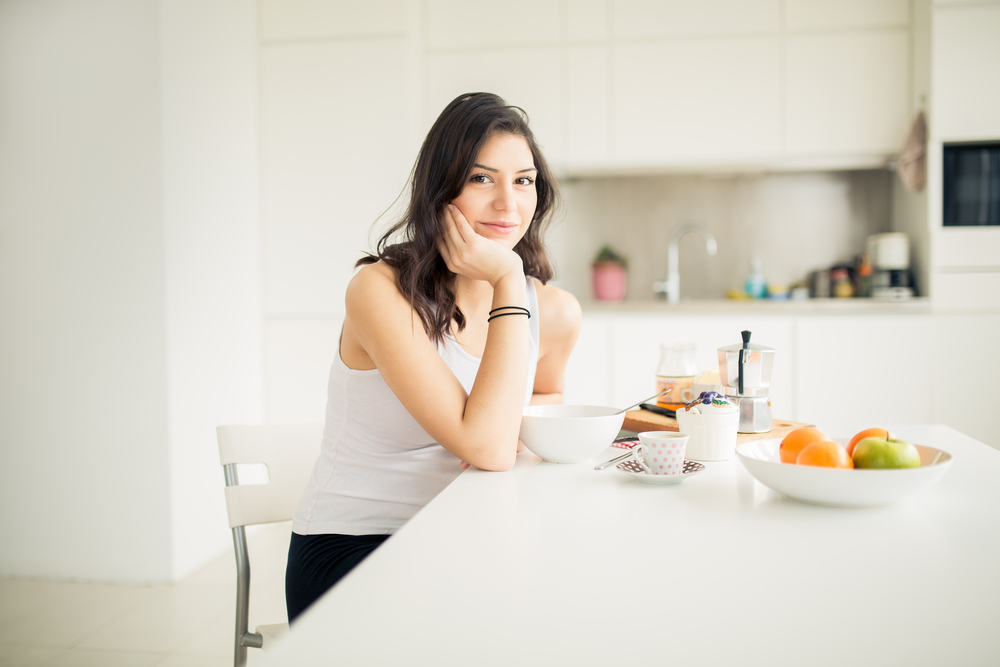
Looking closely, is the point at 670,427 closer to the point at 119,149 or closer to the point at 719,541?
the point at 719,541

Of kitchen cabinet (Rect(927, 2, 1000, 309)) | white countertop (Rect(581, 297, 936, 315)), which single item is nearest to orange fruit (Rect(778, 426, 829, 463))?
white countertop (Rect(581, 297, 936, 315))

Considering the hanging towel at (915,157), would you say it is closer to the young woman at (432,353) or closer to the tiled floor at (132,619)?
the young woman at (432,353)

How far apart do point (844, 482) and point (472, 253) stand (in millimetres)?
696

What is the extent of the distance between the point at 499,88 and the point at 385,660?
3.18 m

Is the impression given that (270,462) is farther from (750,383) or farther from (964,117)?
(964,117)

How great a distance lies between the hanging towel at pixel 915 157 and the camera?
3.00 metres

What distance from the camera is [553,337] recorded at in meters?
1.53

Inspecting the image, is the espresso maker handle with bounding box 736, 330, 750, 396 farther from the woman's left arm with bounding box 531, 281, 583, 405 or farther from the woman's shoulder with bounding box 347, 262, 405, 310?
the woman's shoulder with bounding box 347, 262, 405, 310

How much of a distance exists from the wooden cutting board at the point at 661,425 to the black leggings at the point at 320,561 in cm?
52

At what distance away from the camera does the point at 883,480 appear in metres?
0.76

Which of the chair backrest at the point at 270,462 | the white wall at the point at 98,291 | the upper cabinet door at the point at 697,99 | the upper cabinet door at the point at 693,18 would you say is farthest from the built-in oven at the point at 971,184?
the white wall at the point at 98,291

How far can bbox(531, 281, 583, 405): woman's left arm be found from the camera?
1.51 meters

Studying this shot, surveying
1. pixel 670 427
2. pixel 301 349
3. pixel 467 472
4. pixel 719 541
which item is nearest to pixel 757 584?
pixel 719 541

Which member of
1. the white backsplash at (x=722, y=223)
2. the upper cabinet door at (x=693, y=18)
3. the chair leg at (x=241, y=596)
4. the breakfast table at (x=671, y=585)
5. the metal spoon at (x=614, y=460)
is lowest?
the chair leg at (x=241, y=596)
